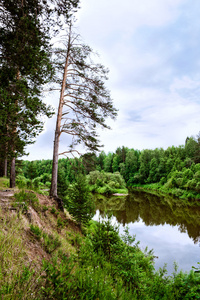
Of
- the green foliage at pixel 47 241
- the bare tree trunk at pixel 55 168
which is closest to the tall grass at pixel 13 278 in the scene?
the green foliage at pixel 47 241

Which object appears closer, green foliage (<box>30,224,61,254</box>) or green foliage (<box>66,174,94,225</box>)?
green foliage (<box>30,224,61,254</box>)

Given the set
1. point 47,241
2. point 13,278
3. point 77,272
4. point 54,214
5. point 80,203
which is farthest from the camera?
point 80,203

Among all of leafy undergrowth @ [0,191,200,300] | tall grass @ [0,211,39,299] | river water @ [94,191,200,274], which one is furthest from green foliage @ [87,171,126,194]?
tall grass @ [0,211,39,299]

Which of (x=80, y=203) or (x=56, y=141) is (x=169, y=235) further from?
(x=56, y=141)

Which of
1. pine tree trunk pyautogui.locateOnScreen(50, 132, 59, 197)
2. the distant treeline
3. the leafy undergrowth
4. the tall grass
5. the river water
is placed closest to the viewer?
the tall grass

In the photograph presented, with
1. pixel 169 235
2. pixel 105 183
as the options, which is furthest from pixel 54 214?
pixel 105 183

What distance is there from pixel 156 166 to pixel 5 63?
64.0 m

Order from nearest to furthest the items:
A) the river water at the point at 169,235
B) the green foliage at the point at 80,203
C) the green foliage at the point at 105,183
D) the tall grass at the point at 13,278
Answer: the tall grass at the point at 13,278
the river water at the point at 169,235
the green foliage at the point at 80,203
the green foliage at the point at 105,183

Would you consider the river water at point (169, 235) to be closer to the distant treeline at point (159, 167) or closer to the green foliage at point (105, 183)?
the distant treeline at point (159, 167)

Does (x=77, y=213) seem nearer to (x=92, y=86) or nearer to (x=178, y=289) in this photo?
(x=92, y=86)

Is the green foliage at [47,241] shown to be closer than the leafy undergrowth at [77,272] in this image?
No

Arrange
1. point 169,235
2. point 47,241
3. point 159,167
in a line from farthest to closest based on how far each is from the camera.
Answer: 1. point 159,167
2. point 169,235
3. point 47,241

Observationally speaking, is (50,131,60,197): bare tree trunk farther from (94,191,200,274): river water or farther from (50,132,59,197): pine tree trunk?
(94,191,200,274): river water

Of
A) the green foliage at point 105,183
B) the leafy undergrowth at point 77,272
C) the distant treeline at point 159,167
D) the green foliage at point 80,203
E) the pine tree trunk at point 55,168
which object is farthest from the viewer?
the green foliage at point 105,183
